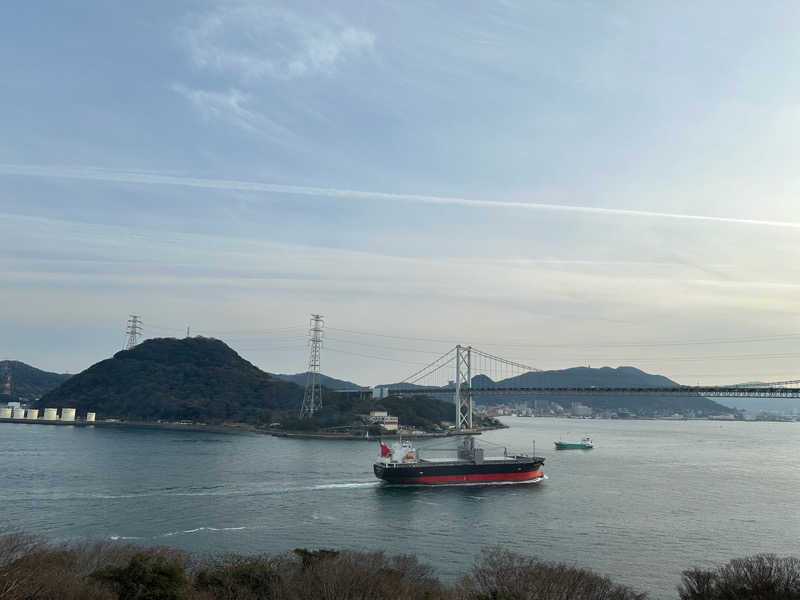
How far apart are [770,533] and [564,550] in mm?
6505

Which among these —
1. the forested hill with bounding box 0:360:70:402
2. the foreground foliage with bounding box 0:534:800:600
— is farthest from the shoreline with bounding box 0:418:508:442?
the foreground foliage with bounding box 0:534:800:600

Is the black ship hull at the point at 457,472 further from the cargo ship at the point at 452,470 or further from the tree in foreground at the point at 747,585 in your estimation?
the tree in foreground at the point at 747,585

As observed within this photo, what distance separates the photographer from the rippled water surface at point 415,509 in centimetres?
1415

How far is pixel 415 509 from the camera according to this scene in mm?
19500

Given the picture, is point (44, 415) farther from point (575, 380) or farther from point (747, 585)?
point (575, 380)

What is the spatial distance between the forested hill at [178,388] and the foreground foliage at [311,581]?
51.4 m

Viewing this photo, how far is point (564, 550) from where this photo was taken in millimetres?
13977

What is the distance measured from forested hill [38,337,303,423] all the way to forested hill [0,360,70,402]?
17541mm

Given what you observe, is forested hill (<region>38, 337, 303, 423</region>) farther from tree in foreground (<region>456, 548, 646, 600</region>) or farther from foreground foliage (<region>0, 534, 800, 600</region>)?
tree in foreground (<region>456, 548, 646, 600</region>)

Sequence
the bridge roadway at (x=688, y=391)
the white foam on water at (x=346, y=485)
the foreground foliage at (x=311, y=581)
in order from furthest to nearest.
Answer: the bridge roadway at (x=688, y=391), the white foam on water at (x=346, y=485), the foreground foliage at (x=311, y=581)

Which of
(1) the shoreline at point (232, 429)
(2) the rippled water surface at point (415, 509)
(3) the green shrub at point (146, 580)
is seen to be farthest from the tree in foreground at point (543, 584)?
(1) the shoreline at point (232, 429)

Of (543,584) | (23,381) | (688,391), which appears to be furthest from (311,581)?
(23,381)

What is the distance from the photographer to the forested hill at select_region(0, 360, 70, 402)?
85.6 metres

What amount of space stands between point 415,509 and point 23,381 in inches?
4025
